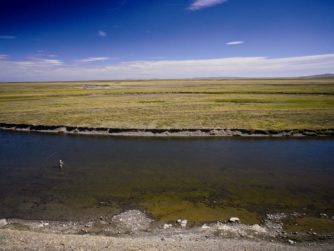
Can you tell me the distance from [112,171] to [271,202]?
47.9 feet

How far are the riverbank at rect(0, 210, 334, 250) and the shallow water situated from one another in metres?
1.20

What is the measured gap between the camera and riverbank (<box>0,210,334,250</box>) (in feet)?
42.4

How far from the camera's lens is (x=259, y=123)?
46875 mm

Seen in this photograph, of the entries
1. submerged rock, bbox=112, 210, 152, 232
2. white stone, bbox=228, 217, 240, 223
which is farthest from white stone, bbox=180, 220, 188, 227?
white stone, bbox=228, 217, 240, 223

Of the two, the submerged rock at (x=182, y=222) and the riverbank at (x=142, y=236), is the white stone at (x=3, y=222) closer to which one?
the riverbank at (x=142, y=236)

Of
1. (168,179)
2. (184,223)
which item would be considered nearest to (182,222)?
(184,223)

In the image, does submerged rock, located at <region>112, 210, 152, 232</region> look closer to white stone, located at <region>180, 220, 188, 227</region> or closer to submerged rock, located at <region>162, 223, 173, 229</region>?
submerged rock, located at <region>162, 223, 173, 229</region>

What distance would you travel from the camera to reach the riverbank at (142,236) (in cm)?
1292

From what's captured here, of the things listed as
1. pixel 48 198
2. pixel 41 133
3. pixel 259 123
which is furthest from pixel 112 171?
pixel 259 123

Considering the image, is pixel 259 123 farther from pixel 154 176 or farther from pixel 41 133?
pixel 41 133

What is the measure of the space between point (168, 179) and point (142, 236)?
9585 mm

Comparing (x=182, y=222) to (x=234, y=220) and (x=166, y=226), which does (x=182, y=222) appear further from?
(x=234, y=220)

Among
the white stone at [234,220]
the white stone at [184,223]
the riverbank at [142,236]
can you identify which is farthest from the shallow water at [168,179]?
the riverbank at [142,236]

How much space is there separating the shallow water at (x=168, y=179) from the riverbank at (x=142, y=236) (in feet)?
3.94
